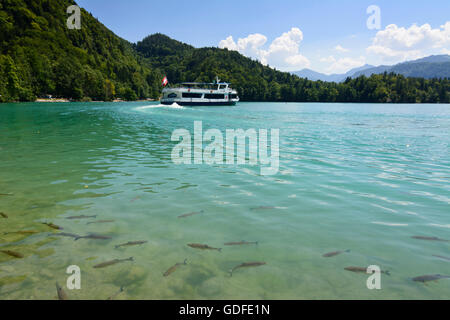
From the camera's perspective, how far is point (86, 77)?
14162 centimetres

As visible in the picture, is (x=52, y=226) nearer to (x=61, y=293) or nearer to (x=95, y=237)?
(x=95, y=237)

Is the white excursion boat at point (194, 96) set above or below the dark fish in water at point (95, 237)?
above

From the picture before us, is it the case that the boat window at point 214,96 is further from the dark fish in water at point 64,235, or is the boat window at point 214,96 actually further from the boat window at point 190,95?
the dark fish in water at point 64,235

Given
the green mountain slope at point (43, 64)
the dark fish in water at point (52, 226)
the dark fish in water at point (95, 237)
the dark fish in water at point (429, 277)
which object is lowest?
the dark fish in water at point (429, 277)

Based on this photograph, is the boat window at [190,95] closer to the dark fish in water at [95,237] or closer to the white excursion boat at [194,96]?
the white excursion boat at [194,96]

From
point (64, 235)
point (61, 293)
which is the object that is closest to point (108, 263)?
point (61, 293)

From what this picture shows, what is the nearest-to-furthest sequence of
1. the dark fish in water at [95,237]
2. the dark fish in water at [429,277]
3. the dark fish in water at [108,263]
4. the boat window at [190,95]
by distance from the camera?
1. the dark fish in water at [429,277]
2. the dark fish in water at [108,263]
3. the dark fish in water at [95,237]
4. the boat window at [190,95]

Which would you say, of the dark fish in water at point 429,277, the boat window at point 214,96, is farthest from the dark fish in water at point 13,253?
the boat window at point 214,96

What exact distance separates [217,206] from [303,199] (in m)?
3.07

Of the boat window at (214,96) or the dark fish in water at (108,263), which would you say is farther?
the boat window at (214,96)

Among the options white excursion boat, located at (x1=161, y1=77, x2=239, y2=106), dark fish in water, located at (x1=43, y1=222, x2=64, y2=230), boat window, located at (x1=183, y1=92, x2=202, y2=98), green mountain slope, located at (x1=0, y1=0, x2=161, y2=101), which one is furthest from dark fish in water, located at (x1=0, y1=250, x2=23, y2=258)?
green mountain slope, located at (x1=0, y1=0, x2=161, y2=101)

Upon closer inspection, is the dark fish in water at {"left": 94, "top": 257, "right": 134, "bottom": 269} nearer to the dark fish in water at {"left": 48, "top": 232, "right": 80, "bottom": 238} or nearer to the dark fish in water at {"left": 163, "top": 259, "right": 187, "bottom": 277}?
the dark fish in water at {"left": 163, "top": 259, "right": 187, "bottom": 277}

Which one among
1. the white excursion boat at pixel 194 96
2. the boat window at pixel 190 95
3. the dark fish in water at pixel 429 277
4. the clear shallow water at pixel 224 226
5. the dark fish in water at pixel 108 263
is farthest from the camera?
the boat window at pixel 190 95

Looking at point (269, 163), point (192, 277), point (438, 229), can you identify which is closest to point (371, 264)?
point (438, 229)
